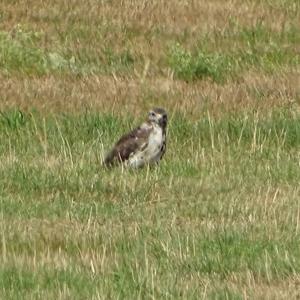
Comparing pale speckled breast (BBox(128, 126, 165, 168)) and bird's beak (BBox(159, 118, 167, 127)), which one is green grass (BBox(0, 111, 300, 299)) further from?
bird's beak (BBox(159, 118, 167, 127))

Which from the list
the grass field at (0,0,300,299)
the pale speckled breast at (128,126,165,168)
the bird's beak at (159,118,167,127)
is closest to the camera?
the grass field at (0,0,300,299)

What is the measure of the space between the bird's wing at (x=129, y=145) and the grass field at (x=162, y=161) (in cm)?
20

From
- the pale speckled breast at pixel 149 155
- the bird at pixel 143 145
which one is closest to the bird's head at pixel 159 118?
the bird at pixel 143 145

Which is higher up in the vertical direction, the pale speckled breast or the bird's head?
the bird's head

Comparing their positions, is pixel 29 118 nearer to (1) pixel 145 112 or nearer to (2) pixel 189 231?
(1) pixel 145 112

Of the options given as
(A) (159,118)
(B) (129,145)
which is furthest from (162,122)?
(B) (129,145)

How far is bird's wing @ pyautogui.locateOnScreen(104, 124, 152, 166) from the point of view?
42.4 ft

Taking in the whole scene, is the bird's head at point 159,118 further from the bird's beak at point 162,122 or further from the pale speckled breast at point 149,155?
the pale speckled breast at point 149,155

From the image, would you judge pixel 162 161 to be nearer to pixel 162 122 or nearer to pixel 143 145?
pixel 143 145

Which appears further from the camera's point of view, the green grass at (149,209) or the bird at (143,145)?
the bird at (143,145)

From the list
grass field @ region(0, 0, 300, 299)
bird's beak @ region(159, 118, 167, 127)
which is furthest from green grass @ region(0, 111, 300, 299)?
bird's beak @ region(159, 118, 167, 127)

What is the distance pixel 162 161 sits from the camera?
1321 cm

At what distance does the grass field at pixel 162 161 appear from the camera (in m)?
9.25

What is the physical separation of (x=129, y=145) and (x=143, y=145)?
148mm
